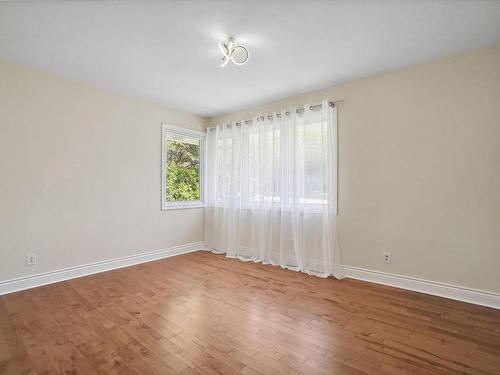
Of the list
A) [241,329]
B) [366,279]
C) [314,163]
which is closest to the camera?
[241,329]

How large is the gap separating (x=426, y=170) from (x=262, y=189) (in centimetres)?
212

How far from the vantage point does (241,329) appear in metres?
2.03

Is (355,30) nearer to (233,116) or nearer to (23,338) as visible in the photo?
(233,116)

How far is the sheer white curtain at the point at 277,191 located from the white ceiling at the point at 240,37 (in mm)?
796

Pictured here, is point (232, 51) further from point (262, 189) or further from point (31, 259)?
point (31, 259)

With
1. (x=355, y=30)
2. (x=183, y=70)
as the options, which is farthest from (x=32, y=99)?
(x=355, y=30)

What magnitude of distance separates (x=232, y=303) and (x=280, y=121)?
2.57 meters

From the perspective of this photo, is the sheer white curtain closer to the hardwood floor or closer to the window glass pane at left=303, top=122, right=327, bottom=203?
the window glass pane at left=303, top=122, right=327, bottom=203

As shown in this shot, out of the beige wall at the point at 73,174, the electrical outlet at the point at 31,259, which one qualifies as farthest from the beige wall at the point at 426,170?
the electrical outlet at the point at 31,259

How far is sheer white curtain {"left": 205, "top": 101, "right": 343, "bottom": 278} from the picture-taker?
3.32 meters

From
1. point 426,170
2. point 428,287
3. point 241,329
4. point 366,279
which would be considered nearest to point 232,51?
point 426,170

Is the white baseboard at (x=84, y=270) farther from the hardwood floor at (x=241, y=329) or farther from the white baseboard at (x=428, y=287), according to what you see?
the white baseboard at (x=428, y=287)

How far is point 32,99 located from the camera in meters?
2.88

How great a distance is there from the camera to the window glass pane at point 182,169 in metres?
4.39
